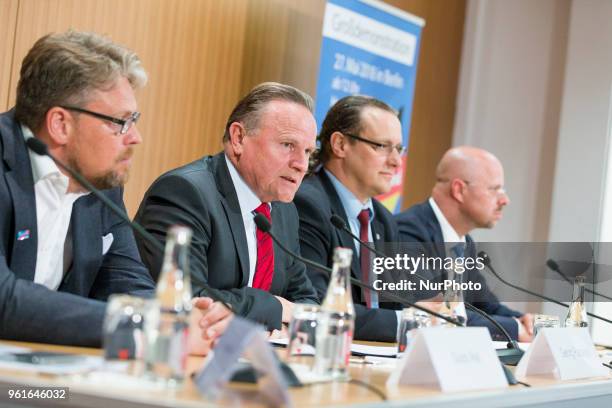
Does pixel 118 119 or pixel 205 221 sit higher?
pixel 118 119

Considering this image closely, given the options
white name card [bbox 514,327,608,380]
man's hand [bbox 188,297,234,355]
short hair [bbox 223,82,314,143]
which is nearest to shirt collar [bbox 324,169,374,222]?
short hair [bbox 223,82,314,143]

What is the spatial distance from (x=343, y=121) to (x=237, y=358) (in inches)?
121

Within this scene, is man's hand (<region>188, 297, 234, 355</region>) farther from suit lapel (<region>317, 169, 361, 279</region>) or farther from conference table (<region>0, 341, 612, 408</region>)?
suit lapel (<region>317, 169, 361, 279</region>)

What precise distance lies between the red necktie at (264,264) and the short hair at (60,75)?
87 cm

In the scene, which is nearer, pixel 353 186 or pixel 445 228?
pixel 353 186

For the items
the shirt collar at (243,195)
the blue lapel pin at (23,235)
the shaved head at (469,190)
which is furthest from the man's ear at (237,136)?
the shaved head at (469,190)

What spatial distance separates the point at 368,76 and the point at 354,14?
16.5 inches

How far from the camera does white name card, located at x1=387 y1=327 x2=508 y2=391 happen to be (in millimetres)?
1847

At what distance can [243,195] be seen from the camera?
3.23m

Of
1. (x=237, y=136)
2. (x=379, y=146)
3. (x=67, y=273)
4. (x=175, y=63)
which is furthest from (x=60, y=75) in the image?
(x=175, y=63)

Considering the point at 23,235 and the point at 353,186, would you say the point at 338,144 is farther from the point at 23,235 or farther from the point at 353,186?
the point at 23,235

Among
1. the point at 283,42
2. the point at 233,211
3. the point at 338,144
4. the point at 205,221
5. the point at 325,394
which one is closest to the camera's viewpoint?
the point at 325,394

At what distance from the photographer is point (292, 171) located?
3363mm

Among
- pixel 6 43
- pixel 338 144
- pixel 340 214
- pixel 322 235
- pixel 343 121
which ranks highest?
pixel 6 43
